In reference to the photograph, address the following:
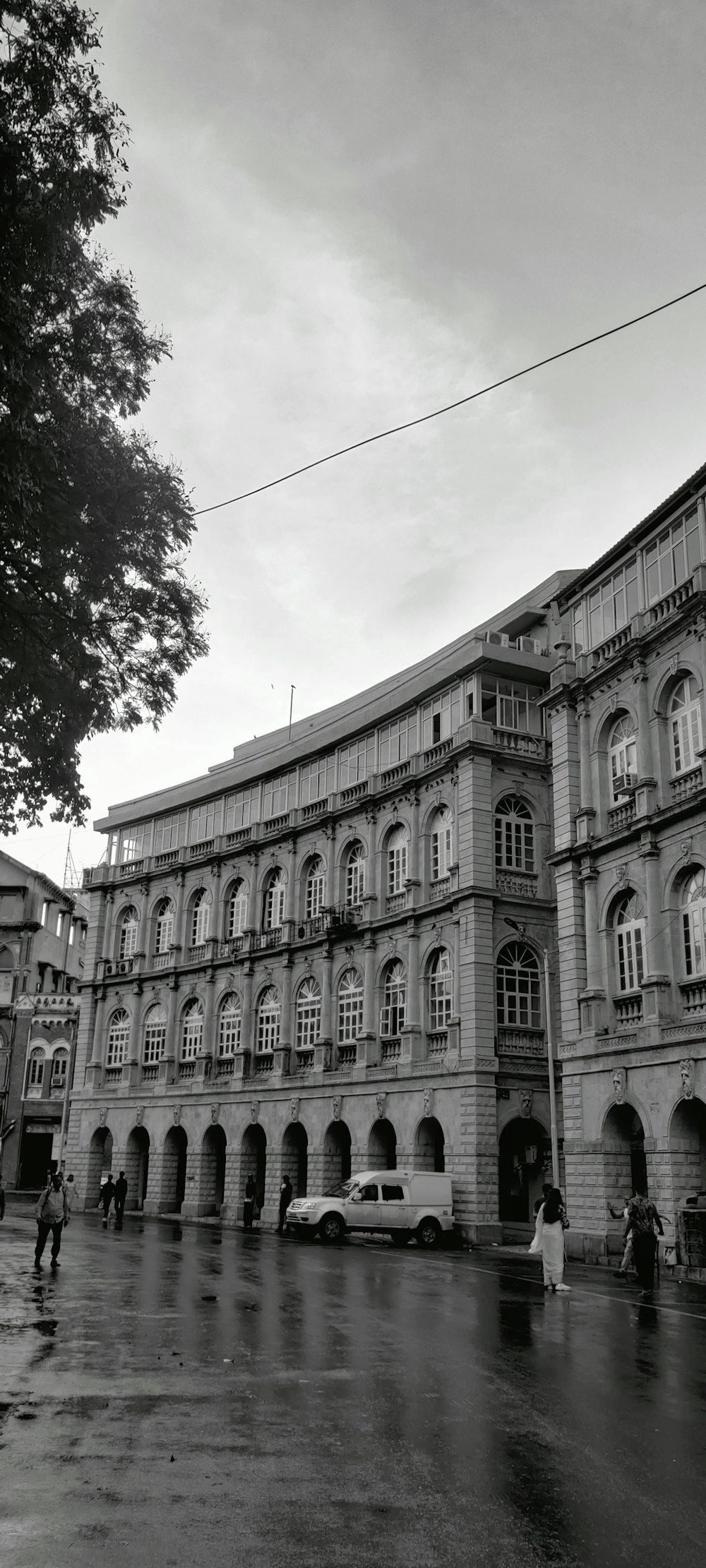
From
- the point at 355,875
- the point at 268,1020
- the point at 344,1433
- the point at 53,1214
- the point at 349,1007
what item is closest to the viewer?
the point at 344,1433

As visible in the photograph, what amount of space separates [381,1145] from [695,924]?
16.7m

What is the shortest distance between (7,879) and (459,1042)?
43866 mm

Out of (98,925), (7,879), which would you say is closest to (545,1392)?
(98,925)

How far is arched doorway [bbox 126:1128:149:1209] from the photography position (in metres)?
53.4

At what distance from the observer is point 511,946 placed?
36.7m

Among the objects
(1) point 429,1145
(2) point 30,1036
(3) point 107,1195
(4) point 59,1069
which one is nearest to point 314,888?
(1) point 429,1145

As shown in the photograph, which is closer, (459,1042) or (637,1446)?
(637,1446)

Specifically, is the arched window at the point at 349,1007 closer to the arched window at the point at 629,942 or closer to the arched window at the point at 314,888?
the arched window at the point at 314,888

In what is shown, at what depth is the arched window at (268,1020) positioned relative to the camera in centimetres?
4638

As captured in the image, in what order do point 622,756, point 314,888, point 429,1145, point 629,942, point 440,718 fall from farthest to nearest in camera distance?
point 314,888, point 440,718, point 429,1145, point 622,756, point 629,942

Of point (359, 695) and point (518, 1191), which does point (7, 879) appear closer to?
point (359, 695)

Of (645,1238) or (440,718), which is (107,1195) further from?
(645,1238)

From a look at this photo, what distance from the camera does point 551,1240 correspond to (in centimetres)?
1852

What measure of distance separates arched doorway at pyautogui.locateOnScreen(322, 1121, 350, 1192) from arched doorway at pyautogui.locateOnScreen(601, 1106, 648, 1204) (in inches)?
580
